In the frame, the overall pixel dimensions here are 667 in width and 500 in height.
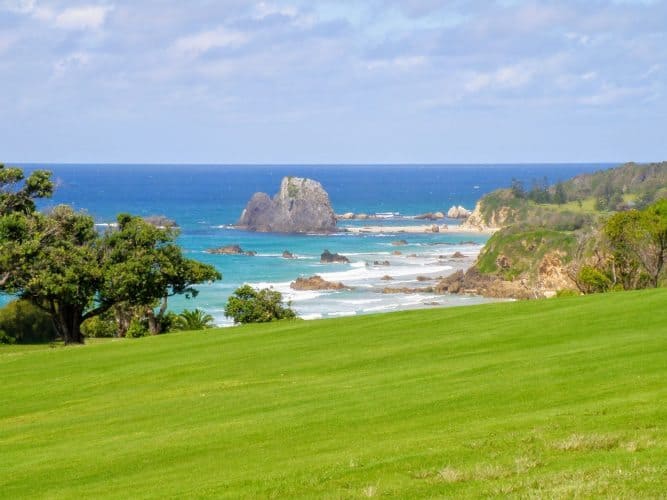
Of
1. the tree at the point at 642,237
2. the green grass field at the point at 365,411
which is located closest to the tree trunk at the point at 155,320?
the green grass field at the point at 365,411

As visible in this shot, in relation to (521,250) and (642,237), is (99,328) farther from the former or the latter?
(521,250)

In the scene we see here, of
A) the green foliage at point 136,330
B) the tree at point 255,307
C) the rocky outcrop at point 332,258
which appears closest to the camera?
the green foliage at point 136,330

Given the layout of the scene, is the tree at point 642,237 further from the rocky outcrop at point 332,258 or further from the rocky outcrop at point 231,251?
the rocky outcrop at point 231,251

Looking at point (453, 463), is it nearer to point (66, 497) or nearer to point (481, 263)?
point (66, 497)

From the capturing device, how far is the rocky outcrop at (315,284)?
384 feet

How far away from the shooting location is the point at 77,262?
46.7 meters

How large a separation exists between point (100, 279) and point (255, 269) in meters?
94.3

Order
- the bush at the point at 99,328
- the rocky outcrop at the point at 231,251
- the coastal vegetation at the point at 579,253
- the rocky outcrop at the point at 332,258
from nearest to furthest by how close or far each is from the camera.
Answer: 1. the bush at the point at 99,328
2. the coastal vegetation at the point at 579,253
3. the rocky outcrop at the point at 332,258
4. the rocky outcrop at the point at 231,251

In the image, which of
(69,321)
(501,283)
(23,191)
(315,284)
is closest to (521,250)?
(501,283)

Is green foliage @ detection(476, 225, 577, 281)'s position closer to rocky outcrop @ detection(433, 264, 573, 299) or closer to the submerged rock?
rocky outcrop @ detection(433, 264, 573, 299)

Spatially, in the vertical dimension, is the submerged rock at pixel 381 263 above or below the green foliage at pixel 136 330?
below

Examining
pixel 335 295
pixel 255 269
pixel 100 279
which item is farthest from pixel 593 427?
pixel 255 269

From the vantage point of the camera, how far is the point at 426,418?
1950cm

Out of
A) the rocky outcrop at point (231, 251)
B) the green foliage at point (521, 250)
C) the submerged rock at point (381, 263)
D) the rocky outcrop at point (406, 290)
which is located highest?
the green foliage at point (521, 250)
